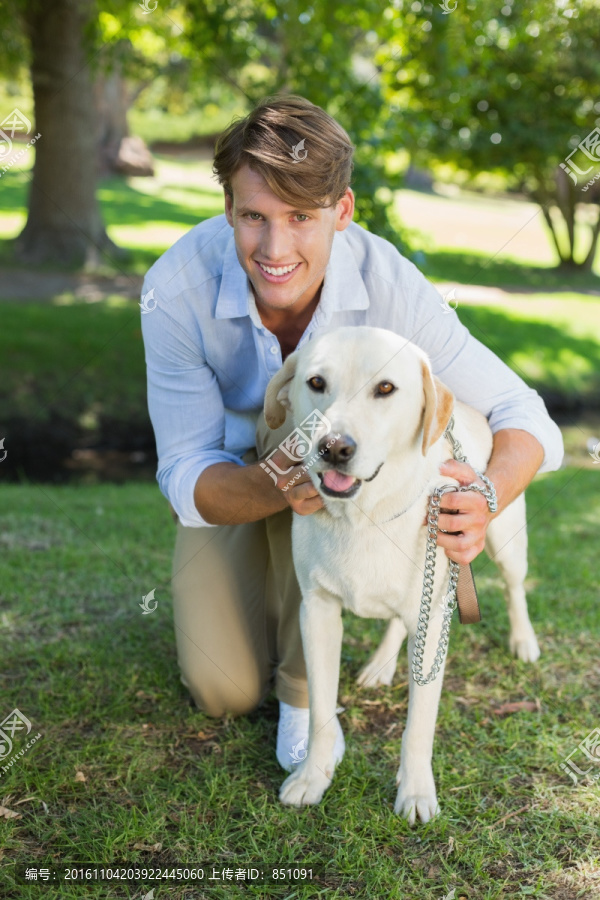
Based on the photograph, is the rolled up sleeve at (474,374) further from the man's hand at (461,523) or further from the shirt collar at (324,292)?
the man's hand at (461,523)

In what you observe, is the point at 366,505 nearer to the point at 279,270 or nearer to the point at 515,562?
the point at 279,270

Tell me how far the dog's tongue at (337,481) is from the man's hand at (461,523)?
1.19 ft

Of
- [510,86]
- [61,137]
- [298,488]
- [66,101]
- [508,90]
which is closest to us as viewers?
[298,488]

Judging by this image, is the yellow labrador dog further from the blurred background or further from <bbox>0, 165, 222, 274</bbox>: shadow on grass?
<bbox>0, 165, 222, 274</bbox>: shadow on grass

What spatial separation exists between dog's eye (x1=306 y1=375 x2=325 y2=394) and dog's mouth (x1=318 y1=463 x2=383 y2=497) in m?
0.23

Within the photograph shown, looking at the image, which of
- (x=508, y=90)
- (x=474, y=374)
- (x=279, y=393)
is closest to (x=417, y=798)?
(x=279, y=393)

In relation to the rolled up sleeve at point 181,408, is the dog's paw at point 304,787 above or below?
below

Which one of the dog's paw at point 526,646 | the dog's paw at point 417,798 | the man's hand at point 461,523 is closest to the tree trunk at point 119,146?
the dog's paw at point 526,646

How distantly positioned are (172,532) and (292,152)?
9.42 feet

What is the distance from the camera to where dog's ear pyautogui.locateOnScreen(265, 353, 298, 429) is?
2.24m

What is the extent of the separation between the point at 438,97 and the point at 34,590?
6.70 m

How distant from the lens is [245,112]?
6844 millimetres

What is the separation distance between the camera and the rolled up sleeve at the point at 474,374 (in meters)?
2.64

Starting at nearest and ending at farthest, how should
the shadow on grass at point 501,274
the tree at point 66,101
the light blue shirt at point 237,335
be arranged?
the light blue shirt at point 237,335 < the tree at point 66,101 < the shadow on grass at point 501,274
